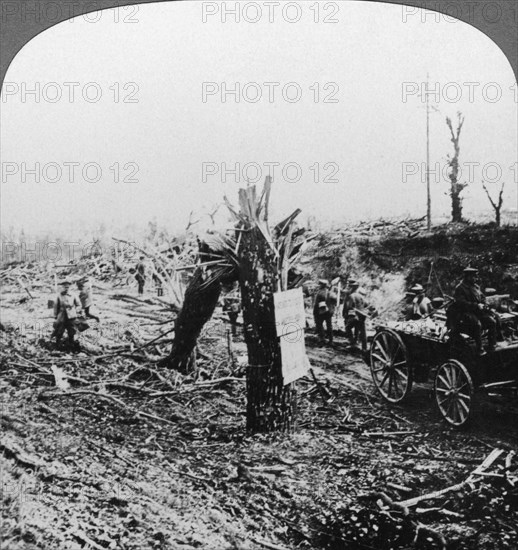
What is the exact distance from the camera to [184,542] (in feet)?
7.27

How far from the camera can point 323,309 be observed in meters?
2.33

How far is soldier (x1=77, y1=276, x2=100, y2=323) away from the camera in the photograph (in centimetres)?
231

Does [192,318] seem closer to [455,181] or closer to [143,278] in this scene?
[143,278]

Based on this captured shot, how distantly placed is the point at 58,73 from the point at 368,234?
3.78 feet

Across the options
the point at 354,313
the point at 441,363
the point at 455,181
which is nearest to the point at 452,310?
the point at 441,363

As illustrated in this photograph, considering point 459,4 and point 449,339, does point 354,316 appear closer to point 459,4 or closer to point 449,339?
point 449,339

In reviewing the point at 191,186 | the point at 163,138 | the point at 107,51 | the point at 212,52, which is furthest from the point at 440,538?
the point at 107,51

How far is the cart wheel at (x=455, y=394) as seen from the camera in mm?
2361

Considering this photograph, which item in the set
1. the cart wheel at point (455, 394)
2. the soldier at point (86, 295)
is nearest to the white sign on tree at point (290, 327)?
the cart wheel at point (455, 394)

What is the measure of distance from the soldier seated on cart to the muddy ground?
21 cm

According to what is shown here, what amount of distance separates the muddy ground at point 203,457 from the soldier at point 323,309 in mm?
52

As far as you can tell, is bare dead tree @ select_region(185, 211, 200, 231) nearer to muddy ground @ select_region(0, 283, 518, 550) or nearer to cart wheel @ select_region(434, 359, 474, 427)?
muddy ground @ select_region(0, 283, 518, 550)

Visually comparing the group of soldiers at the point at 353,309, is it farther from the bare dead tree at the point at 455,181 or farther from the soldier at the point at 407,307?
the bare dead tree at the point at 455,181

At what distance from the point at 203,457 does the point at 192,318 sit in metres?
0.46
